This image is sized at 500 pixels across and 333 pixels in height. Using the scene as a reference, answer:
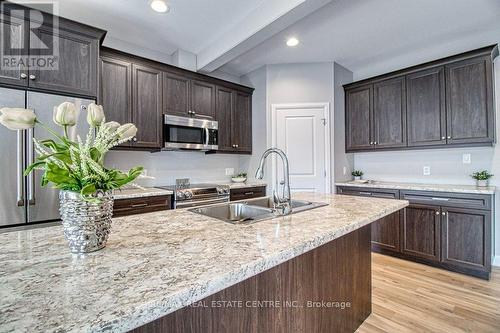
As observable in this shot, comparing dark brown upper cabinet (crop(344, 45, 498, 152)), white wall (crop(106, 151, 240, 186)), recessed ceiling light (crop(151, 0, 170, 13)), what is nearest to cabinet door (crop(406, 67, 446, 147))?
dark brown upper cabinet (crop(344, 45, 498, 152))

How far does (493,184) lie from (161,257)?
3773 millimetres

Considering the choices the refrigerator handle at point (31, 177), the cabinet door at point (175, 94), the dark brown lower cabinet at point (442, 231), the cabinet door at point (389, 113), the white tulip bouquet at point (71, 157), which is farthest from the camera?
the cabinet door at point (389, 113)

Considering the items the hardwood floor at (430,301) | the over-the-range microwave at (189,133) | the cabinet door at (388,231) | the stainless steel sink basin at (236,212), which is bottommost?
the hardwood floor at (430,301)

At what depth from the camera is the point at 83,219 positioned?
2.59ft

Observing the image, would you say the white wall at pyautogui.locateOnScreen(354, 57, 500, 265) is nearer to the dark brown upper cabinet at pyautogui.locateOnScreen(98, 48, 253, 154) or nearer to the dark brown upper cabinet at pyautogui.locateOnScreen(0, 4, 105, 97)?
the dark brown upper cabinet at pyautogui.locateOnScreen(98, 48, 253, 154)

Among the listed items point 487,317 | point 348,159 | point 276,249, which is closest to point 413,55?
point 348,159

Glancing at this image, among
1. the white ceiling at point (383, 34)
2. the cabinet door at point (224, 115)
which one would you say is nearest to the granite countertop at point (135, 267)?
the white ceiling at point (383, 34)

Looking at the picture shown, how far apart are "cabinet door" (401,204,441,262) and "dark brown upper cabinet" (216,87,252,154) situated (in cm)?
243

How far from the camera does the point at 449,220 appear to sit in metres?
2.69

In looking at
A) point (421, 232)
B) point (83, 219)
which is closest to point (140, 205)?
point (83, 219)

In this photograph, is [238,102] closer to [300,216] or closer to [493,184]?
[300,216]

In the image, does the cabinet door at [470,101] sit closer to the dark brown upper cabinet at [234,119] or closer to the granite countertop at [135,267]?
the granite countertop at [135,267]

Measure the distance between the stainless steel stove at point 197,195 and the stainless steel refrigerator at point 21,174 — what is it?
43.8 inches

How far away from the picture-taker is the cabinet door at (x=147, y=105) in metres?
2.84
